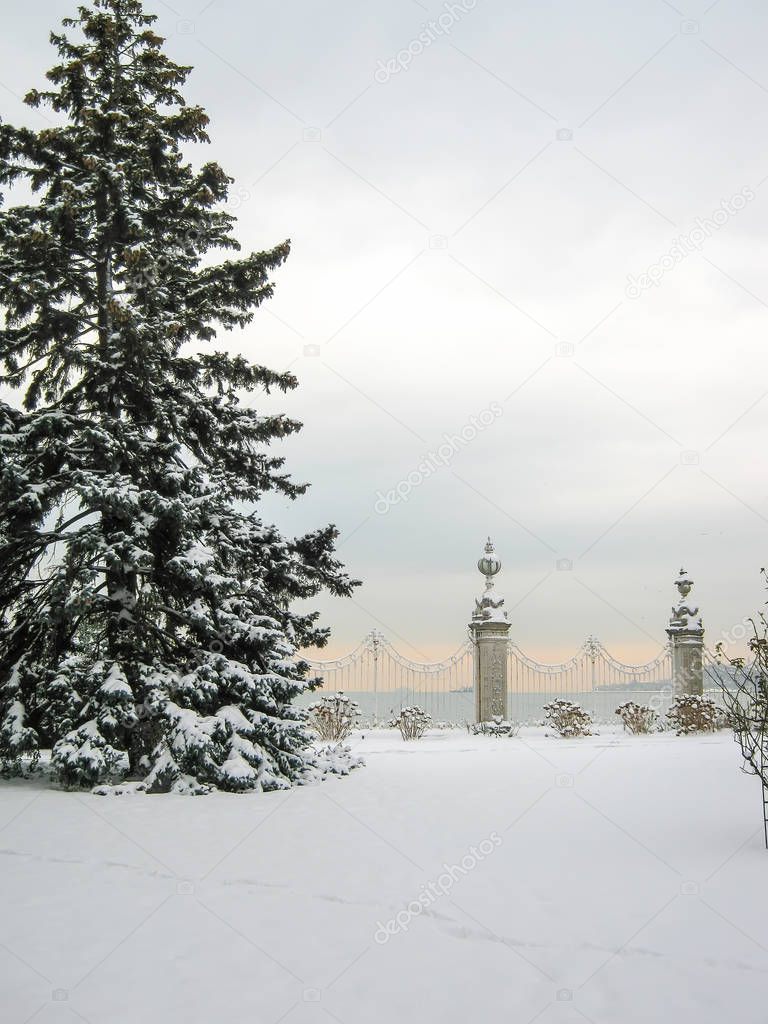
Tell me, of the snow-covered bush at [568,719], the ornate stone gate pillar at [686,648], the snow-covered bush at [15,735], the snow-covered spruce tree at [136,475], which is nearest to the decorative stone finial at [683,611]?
the ornate stone gate pillar at [686,648]

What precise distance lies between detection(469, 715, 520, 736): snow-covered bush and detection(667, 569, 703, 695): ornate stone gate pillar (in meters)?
4.89

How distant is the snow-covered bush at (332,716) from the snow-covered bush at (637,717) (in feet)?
22.7

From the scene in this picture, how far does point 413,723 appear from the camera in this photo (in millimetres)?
18531

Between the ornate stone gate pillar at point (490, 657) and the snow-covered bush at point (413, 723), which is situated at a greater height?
the ornate stone gate pillar at point (490, 657)

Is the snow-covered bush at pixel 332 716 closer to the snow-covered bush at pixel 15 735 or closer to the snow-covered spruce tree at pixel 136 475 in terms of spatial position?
the snow-covered spruce tree at pixel 136 475

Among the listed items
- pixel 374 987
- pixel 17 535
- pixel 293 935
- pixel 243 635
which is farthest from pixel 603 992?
pixel 17 535

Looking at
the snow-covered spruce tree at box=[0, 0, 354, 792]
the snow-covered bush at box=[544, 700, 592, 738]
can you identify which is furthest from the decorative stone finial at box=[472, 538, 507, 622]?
the snow-covered spruce tree at box=[0, 0, 354, 792]

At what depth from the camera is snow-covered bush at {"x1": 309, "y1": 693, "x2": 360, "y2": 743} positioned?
56.3 ft

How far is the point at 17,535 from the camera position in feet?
34.0

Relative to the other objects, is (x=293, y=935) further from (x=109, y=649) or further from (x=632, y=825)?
(x=109, y=649)

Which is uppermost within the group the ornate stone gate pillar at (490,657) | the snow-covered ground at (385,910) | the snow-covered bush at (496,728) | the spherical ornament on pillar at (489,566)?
the spherical ornament on pillar at (489,566)

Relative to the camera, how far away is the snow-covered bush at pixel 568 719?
61.4 feet

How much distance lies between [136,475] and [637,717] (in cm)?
1413

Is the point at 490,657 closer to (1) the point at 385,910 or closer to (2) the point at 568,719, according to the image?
(2) the point at 568,719
